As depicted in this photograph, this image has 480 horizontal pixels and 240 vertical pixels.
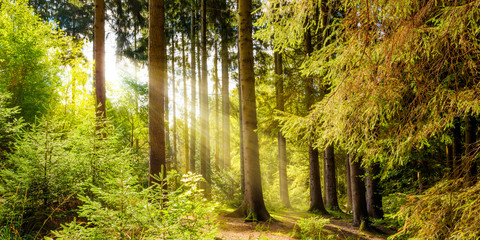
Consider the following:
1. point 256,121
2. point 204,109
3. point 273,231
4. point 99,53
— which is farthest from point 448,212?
point 204,109

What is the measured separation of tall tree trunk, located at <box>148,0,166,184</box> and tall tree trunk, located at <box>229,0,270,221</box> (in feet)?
8.07

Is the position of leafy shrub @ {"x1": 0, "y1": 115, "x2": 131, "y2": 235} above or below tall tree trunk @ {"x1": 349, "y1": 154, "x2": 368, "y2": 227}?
above

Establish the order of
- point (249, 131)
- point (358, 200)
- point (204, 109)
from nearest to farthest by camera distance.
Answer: point (249, 131), point (358, 200), point (204, 109)

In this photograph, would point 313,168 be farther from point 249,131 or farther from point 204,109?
point 204,109

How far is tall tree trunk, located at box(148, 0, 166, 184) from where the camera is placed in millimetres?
6059

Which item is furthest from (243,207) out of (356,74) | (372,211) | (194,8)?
(194,8)

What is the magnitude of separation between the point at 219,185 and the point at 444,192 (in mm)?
10508

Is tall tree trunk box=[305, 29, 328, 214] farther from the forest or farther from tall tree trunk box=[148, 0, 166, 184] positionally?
tall tree trunk box=[148, 0, 166, 184]

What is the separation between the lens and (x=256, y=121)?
7781mm

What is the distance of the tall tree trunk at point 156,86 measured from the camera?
606 cm

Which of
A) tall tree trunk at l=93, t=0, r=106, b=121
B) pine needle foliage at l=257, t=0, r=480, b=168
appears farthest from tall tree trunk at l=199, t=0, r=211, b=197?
pine needle foliage at l=257, t=0, r=480, b=168

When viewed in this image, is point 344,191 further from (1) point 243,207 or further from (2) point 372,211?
(1) point 243,207

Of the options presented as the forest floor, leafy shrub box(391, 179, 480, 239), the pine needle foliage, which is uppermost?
the pine needle foliage

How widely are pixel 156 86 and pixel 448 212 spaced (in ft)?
18.3
